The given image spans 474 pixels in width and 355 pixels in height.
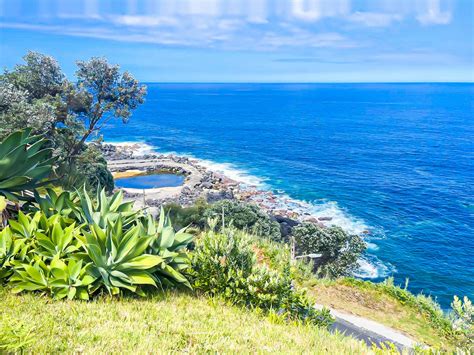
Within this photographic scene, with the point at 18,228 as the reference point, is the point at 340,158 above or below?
below

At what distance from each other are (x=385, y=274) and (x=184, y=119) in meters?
104

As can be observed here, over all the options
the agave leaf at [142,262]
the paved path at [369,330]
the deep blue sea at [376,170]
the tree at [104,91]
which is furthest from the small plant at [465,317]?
the deep blue sea at [376,170]

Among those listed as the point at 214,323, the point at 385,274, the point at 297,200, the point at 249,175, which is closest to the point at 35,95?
the point at 214,323

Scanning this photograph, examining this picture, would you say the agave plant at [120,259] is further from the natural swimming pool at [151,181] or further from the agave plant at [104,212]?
the natural swimming pool at [151,181]

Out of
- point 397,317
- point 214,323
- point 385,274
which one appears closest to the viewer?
point 214,323

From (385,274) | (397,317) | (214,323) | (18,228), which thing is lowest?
(385,274)

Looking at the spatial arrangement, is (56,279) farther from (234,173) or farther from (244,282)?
(234,173)

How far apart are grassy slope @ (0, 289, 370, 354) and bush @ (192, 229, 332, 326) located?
0.37 m

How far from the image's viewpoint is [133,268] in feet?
18.2

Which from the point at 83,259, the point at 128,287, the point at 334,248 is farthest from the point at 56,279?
the point at 334,248

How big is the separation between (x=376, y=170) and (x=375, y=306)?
5106 centimetres

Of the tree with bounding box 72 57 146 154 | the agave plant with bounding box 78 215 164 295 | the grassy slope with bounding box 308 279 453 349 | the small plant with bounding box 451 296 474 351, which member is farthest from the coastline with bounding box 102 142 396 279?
the small plant with bounding box 451 296 474 351

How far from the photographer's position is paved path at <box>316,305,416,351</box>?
8.96 m

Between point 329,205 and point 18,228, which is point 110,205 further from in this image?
point 329,205
